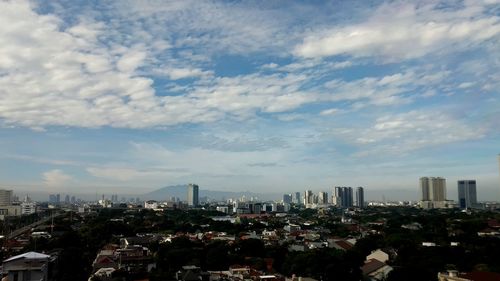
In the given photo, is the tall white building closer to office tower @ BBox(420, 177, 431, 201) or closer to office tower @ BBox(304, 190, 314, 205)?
office tower @ BBox(420, 177, 431, 201)

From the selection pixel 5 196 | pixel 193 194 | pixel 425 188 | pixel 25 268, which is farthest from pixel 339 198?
pixel 25 268

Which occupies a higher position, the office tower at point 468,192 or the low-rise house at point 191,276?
the office tower at point 468,192

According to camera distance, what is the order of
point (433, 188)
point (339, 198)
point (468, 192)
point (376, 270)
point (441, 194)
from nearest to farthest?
point (376, 270)
point (441, 194)
point (433, 188)
point (468, 192)
point (339, 198)

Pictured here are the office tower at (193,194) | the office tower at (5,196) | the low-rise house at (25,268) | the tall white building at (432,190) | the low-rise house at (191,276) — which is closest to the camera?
the low-rise house at (25,268)

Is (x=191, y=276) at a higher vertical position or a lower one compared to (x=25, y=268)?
lower

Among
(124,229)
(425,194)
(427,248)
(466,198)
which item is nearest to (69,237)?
(124,229)

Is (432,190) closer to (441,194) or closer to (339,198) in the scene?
(441,194)

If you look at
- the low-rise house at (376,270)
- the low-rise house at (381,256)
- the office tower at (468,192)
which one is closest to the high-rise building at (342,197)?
the office tower at (468,192)

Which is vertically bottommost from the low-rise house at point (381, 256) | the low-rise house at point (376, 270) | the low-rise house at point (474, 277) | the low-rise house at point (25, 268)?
the low-rise house at point (376, 270)

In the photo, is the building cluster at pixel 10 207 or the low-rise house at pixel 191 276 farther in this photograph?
the building cluster at pixel 10 207

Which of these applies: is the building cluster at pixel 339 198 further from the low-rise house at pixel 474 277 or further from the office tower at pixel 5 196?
the low-rise house at pixel 474 277
